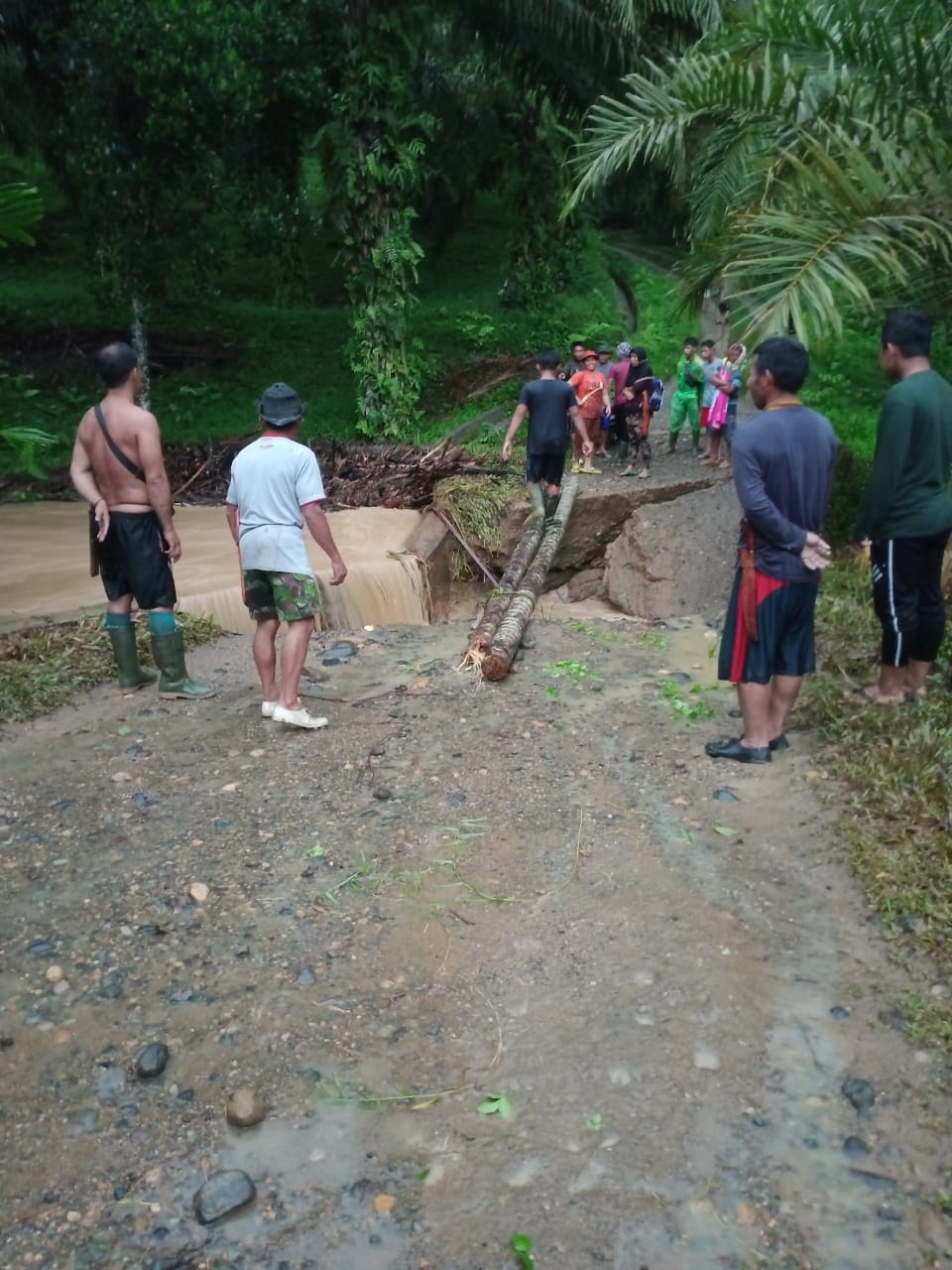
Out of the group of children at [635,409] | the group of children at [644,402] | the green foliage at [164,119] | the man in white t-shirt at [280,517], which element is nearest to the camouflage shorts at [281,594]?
the man in white t-shirt at [280,517]

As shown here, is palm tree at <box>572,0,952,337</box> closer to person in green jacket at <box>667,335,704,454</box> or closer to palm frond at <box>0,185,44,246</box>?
palm frond at <box>0,185,44,246</box>

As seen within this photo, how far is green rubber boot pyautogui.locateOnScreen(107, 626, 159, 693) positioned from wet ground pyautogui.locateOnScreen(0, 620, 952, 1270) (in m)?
0.78

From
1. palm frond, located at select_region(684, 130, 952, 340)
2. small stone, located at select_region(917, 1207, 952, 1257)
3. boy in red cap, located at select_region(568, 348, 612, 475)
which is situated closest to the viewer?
small stone, located at select_region(917, 1207, 952, 1257)

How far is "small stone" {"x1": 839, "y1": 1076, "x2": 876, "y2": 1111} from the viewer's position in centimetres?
296

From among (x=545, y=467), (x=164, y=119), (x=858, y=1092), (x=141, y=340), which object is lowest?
(x=858, y=1092)

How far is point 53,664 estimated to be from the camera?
6.46 meters

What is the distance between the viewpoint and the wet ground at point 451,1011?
8.73ft

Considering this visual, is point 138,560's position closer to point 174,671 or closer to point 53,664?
point 174,671

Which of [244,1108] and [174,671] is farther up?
[174,671]

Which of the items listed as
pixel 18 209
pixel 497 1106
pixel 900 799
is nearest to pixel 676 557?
pixel 900 799

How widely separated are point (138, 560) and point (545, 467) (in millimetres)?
4706

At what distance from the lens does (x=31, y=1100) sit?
306 cm

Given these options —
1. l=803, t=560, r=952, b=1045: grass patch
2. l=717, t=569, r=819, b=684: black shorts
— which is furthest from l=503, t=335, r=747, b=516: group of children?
l=717, t=569, r=819, b=684: black shorts

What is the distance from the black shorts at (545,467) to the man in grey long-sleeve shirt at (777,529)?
4.83m
